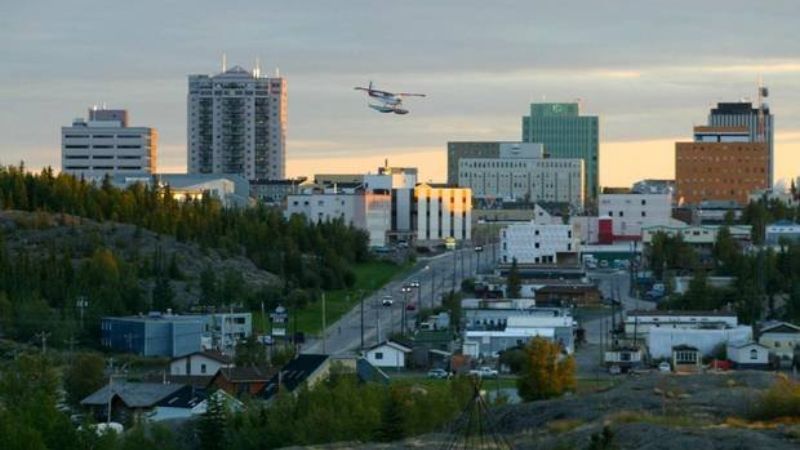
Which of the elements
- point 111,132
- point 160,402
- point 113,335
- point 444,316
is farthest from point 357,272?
point 111,132

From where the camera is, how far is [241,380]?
66812 millimetres

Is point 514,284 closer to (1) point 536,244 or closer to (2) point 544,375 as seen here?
(1) point 536,244

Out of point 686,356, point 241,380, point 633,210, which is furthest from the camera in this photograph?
point 633,210

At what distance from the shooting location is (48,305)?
3410 inches

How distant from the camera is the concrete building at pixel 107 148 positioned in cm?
18962

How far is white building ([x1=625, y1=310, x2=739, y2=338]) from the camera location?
83.8 meters

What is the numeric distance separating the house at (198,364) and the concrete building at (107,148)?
Answer: 11532 centimetres

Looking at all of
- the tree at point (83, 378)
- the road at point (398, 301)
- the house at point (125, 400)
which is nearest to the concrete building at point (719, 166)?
the road at point (398, 301)

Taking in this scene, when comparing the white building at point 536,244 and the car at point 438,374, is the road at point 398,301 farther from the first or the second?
the car at point 438,374

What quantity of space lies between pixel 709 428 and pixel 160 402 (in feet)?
77.1

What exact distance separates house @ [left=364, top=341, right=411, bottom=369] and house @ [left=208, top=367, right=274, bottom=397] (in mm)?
9271

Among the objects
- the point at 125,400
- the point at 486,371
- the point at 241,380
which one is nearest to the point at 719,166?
the point at 486,371

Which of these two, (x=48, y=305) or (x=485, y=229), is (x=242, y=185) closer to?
(x=485, y=229)

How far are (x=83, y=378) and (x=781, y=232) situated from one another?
61068mm
